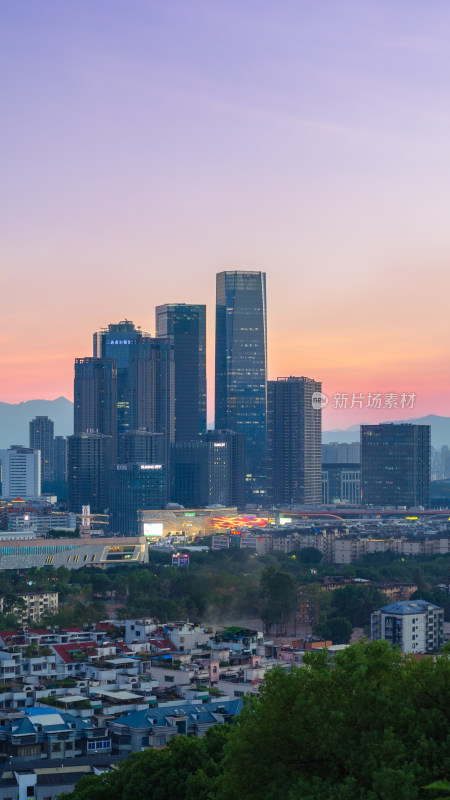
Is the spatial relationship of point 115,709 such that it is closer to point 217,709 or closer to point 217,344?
point 217,709

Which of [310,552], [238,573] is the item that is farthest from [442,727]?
[310,552]

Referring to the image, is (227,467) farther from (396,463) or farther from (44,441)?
(44,441)

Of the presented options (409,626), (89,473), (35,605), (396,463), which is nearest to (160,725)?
(409,626)

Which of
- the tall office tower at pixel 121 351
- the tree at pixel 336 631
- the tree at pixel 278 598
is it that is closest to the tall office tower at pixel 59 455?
the tall office tower at pixel 121 351

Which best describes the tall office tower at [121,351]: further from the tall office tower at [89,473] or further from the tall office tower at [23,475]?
the tall office tower at [89,473]

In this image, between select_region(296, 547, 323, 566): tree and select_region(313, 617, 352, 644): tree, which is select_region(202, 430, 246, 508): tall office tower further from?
select_region(313, 617, 352, 644): tree

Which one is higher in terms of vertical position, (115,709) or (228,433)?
(228,433)
